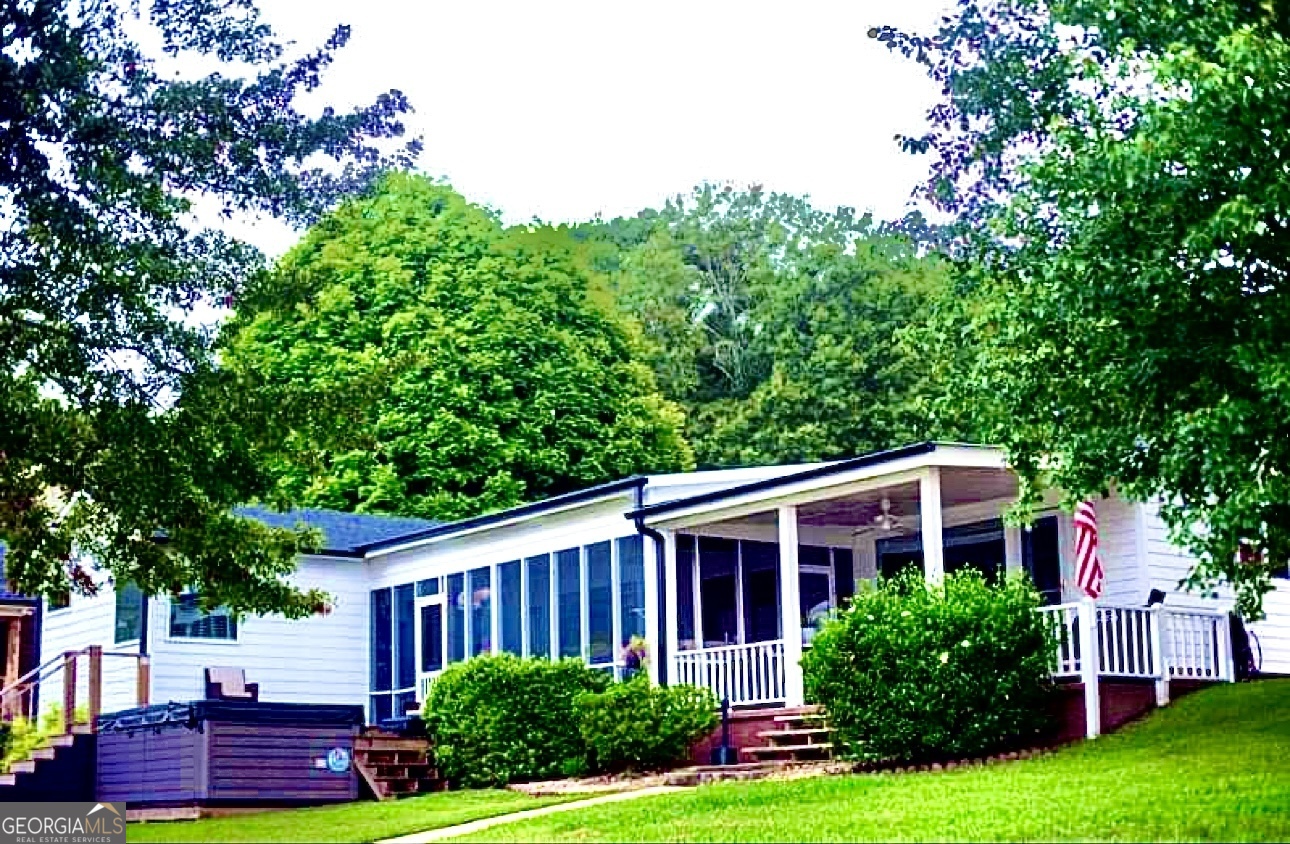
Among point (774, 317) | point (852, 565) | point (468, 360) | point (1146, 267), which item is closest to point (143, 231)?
point (1146, 267)

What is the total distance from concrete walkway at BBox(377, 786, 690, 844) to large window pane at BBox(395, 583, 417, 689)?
9.79 m

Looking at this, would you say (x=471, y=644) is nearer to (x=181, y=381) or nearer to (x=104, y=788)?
(x=104, y=788)

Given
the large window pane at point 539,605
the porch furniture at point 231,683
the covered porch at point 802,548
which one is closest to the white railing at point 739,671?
the covered porch at point 802,548

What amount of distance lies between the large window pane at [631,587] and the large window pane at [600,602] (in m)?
0.22

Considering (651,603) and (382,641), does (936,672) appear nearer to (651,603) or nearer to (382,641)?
(651,603)

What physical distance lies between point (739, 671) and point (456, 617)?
6.17 m

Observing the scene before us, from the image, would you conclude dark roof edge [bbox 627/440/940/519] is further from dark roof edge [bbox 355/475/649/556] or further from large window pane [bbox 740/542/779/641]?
large window pane [bbox 740/542/779/641]

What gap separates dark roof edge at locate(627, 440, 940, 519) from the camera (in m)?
19.4

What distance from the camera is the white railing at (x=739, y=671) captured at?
21547mm

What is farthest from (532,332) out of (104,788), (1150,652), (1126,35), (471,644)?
(1126,35)

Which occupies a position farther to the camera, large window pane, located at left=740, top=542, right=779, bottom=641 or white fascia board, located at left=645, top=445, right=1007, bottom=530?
large window pane, located at left=740, top=542, right=779, bottom=641

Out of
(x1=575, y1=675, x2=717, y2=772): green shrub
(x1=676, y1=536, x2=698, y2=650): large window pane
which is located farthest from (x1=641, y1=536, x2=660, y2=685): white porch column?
(x1=575, y1=675, x2=717, y2=772): green shrub

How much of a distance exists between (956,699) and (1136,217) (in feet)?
19.5

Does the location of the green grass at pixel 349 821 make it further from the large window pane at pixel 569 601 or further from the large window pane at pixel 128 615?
the large window pane at pixel 128 615
